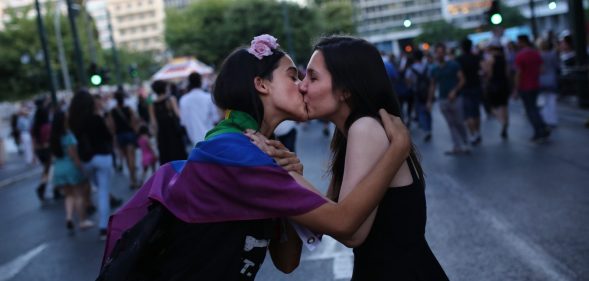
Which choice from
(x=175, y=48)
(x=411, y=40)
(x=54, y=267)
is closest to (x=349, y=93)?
(x=54, y=267)

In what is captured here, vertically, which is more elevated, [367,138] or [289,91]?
[289,91]

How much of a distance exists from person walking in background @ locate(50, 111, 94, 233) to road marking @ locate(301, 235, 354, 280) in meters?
3.97

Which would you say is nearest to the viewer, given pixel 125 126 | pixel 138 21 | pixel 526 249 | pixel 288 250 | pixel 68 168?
pixel 288 250

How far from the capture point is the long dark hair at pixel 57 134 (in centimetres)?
991

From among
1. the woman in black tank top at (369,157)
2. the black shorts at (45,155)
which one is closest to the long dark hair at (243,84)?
the woman in black tank top at (369,157)

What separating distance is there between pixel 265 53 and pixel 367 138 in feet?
1.48

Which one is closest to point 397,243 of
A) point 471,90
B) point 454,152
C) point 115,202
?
point 115,202

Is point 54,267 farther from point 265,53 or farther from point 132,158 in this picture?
point 132,158

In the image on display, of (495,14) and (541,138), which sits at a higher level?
(495,14)

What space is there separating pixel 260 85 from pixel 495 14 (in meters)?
18.6

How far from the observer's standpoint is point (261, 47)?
2568mm

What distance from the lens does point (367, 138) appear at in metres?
2.45

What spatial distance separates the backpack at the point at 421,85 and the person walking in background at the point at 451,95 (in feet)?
6.90

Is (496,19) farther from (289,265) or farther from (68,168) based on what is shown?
(289,265)
